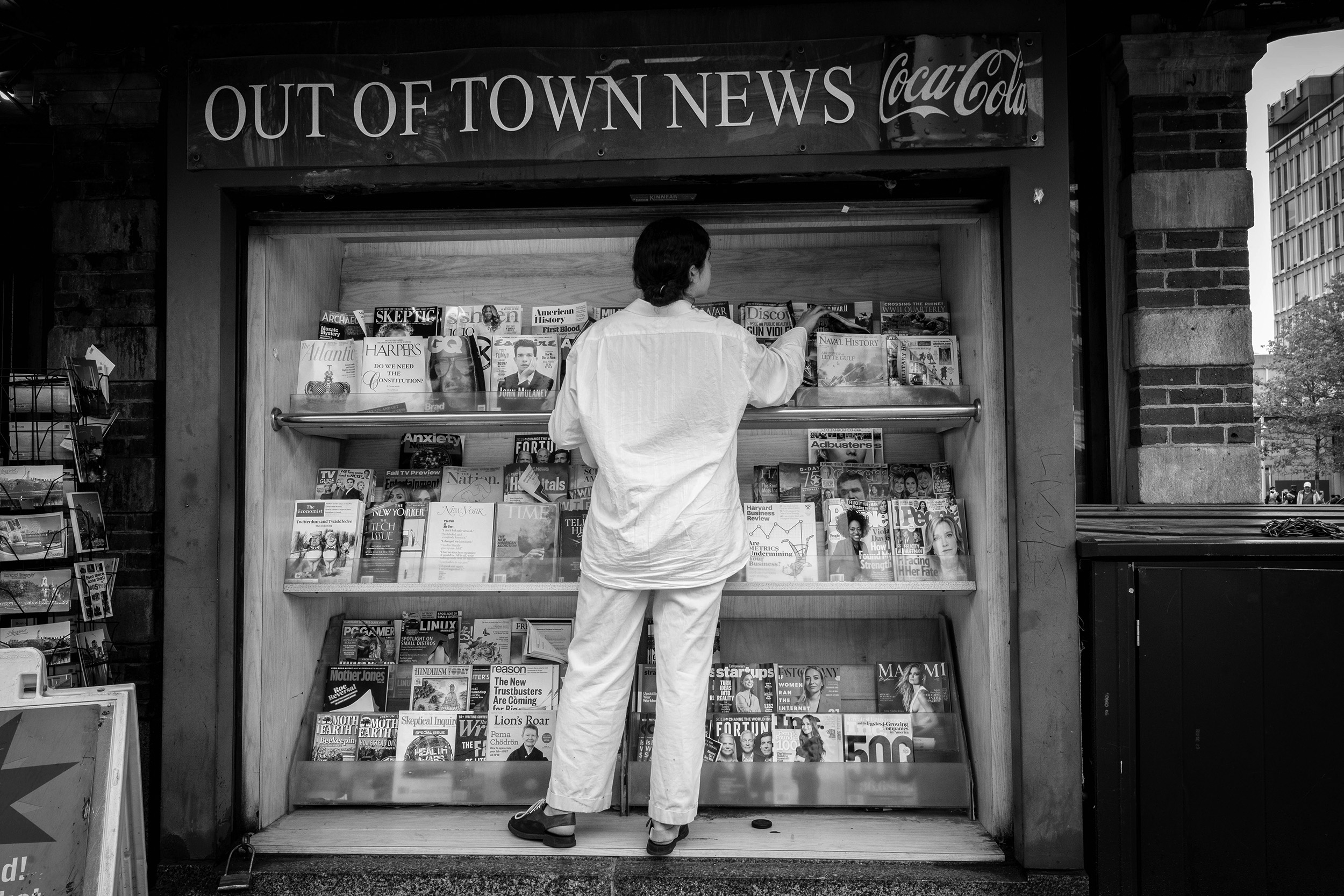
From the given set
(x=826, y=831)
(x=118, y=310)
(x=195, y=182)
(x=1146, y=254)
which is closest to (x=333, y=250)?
(x=195, y=182)

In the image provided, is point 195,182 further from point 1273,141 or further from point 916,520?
point 1273,141

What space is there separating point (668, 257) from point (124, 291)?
2.13 m

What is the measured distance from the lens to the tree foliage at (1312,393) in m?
15.6

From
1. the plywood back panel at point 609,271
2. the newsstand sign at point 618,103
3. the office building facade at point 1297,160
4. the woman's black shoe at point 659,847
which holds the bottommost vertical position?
the woman's black shoe at point 659,847

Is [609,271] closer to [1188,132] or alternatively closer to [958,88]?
[958,88]

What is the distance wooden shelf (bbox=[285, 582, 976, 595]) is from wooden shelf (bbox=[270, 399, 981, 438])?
523 millimetres

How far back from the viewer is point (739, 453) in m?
2.95

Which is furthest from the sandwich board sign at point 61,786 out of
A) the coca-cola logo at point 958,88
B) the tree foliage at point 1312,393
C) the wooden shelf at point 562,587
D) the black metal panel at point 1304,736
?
the tree foliage at point 1312,393

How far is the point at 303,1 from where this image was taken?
7.93ft

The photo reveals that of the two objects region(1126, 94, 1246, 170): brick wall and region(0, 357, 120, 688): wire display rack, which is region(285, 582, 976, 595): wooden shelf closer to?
region(0, 357, 120, 688): wire display rack

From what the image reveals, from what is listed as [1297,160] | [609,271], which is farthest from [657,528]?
[1297,160]

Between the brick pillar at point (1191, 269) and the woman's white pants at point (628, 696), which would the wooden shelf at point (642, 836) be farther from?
the brick pillar at point (1191, 269)

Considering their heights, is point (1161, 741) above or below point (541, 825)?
above

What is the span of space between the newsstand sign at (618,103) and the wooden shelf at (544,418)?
0.78 metres
